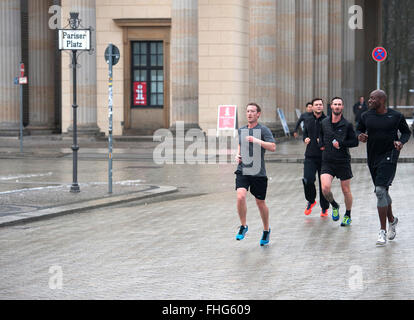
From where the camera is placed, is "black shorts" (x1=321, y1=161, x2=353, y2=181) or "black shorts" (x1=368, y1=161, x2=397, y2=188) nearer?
"black shorts" (x1=368, y1=161, x2=397, y2=188)

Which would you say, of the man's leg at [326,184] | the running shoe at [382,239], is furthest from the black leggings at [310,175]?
the running shoe at [382,239]

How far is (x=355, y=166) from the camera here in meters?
25.1

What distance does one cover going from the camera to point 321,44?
4469cm

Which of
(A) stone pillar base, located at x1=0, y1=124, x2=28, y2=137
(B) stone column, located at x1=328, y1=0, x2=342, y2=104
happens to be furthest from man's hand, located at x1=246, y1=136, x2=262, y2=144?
(B) stone column, located at x1=328, y1=0, x2=342, y2=104

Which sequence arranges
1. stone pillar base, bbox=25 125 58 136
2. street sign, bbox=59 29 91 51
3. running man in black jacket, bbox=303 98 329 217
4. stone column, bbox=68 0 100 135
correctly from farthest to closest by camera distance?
stone pillar base, bbox=25 125 58 136 < stone column, bbox=68 0 100 135 < street sign, bbox=59 29 91 51 < running man in black jacket, bbox=303 98 329 217

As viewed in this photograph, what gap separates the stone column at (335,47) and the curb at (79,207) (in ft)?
98.7

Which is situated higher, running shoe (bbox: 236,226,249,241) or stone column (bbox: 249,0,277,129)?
stone column (bbox: 249,0,277,129)

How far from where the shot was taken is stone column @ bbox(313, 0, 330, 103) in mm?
44625

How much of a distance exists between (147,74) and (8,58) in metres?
5.70

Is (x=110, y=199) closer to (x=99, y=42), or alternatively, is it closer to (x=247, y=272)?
(x=247, y=272)

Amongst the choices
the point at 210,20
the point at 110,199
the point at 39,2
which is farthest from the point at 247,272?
the point at 39,2

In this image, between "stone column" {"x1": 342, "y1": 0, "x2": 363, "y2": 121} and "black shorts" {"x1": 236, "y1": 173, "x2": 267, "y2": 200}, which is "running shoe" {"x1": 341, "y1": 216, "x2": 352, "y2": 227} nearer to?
"black shorts" {"x1": 236, "y1": 173, "x2": 267, "y2": 200}

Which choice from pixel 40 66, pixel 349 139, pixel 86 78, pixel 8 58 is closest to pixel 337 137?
pixel 349 139

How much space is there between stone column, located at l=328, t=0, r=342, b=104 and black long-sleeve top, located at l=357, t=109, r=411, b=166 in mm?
36061
